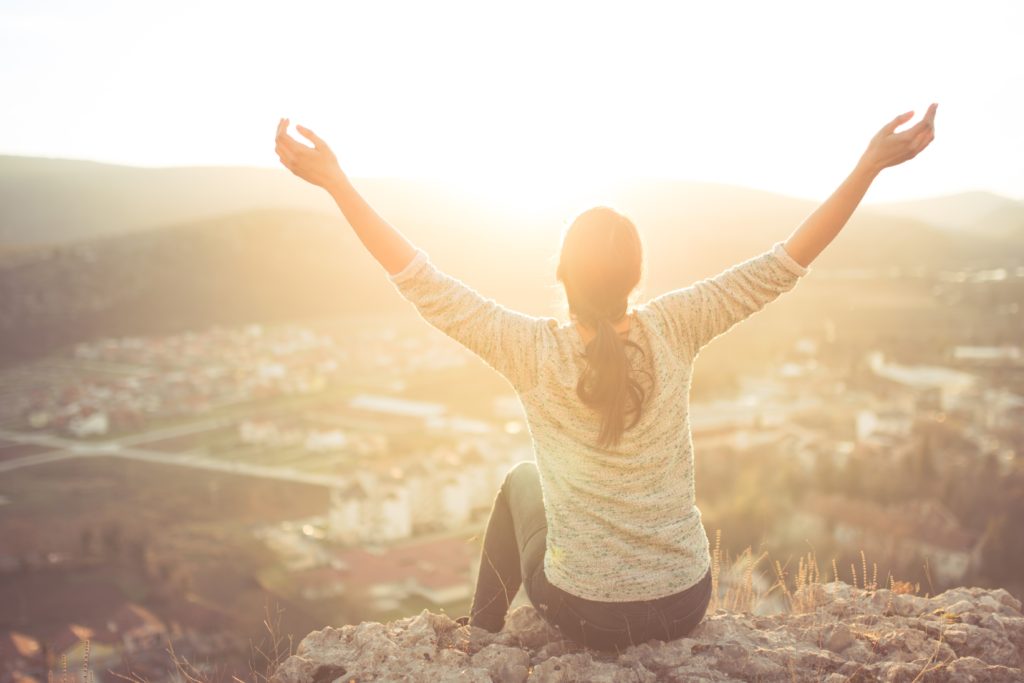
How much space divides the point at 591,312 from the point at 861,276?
59.9 metres

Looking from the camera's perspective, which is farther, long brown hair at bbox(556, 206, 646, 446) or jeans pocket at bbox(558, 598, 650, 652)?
jeans pocket at bbox(558, 598, 650, 652)

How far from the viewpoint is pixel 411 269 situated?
1.88m

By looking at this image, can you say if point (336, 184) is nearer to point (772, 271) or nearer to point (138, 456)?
point (772, 271)

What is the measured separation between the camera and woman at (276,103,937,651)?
1.86m

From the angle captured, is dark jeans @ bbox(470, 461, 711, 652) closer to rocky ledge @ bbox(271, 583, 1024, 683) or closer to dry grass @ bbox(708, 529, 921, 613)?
rocky ledge @ bbox(271, 583, 1024, 683)

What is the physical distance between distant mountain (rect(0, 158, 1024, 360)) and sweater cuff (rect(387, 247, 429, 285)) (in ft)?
119

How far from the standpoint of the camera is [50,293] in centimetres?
4297

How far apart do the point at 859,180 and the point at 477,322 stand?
3.58ft

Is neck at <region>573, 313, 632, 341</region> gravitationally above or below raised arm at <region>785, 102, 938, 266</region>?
below

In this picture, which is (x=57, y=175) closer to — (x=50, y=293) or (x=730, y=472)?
(x=50, y=293)

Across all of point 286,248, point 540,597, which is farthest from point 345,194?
point 286,248

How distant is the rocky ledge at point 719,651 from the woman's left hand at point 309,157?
1457mm

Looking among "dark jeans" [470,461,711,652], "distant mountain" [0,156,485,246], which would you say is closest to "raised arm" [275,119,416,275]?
"dark jeans" [470,461,711,652]

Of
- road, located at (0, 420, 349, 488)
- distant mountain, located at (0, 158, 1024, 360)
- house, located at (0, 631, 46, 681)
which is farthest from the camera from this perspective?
distant mountain, located at (0, 158, 1024, 360)
